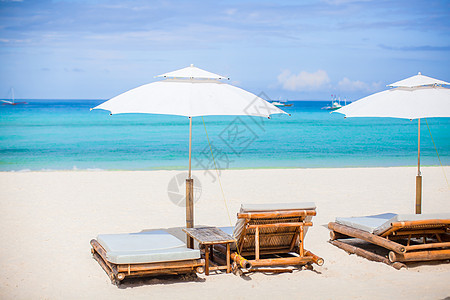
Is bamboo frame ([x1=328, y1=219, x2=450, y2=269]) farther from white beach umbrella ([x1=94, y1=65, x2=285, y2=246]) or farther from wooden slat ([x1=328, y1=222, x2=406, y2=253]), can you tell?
white beach umbrella ([x1=94, y1=65, x2=285, y2=246])

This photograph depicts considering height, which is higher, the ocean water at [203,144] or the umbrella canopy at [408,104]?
the umbrella canopy at [408,104]

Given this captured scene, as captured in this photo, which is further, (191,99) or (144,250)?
(191,99)

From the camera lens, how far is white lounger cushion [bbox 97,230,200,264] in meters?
5.62

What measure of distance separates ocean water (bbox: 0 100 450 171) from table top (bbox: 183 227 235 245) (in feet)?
51.0

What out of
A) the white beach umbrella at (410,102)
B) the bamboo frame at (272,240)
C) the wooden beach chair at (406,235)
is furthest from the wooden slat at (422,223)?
the white beach umbrella at (410,102)

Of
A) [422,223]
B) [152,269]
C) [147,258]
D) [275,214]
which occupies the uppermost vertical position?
[275,214]

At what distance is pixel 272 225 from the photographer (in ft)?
20.1

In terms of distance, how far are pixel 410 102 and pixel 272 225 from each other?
263 centimetres

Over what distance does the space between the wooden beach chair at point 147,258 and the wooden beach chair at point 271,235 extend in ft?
1.81

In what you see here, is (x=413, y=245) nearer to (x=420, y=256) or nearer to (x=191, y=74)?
(x=420, y=256)

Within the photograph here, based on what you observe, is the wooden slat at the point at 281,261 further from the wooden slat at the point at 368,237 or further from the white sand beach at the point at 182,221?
the wooden slat at the point at 368,237

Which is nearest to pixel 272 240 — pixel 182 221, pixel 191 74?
pixel 191 74

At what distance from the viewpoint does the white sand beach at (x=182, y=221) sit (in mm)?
5750

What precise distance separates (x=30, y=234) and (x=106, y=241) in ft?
7.71
